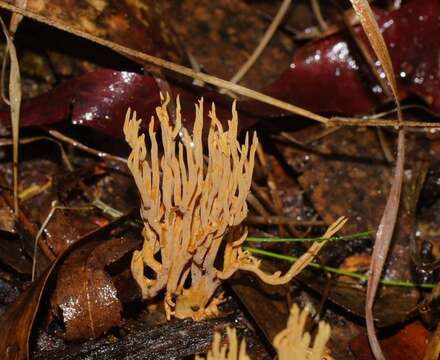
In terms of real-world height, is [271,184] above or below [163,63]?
below

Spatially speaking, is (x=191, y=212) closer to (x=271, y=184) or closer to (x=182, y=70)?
(x=182, y=70)

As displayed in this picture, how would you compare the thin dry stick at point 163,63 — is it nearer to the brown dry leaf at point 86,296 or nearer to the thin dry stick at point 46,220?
the thin dry stick at point 46,220

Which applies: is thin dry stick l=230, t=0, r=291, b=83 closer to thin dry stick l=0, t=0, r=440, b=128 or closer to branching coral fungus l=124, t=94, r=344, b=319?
thin dry stick l=0, t=0, r=440, b=128

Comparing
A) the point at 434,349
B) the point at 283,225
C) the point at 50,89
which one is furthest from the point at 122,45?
the point at 434,349

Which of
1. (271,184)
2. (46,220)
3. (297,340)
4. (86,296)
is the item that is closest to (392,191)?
(271,184)

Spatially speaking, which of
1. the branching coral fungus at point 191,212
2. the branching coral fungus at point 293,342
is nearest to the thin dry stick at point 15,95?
the branching coral fungus at point 191,212

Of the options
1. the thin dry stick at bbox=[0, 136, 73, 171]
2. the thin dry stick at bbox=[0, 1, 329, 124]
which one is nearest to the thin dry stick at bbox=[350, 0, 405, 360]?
the thin dry stick at bbox=[0, 1, 329, 124]
